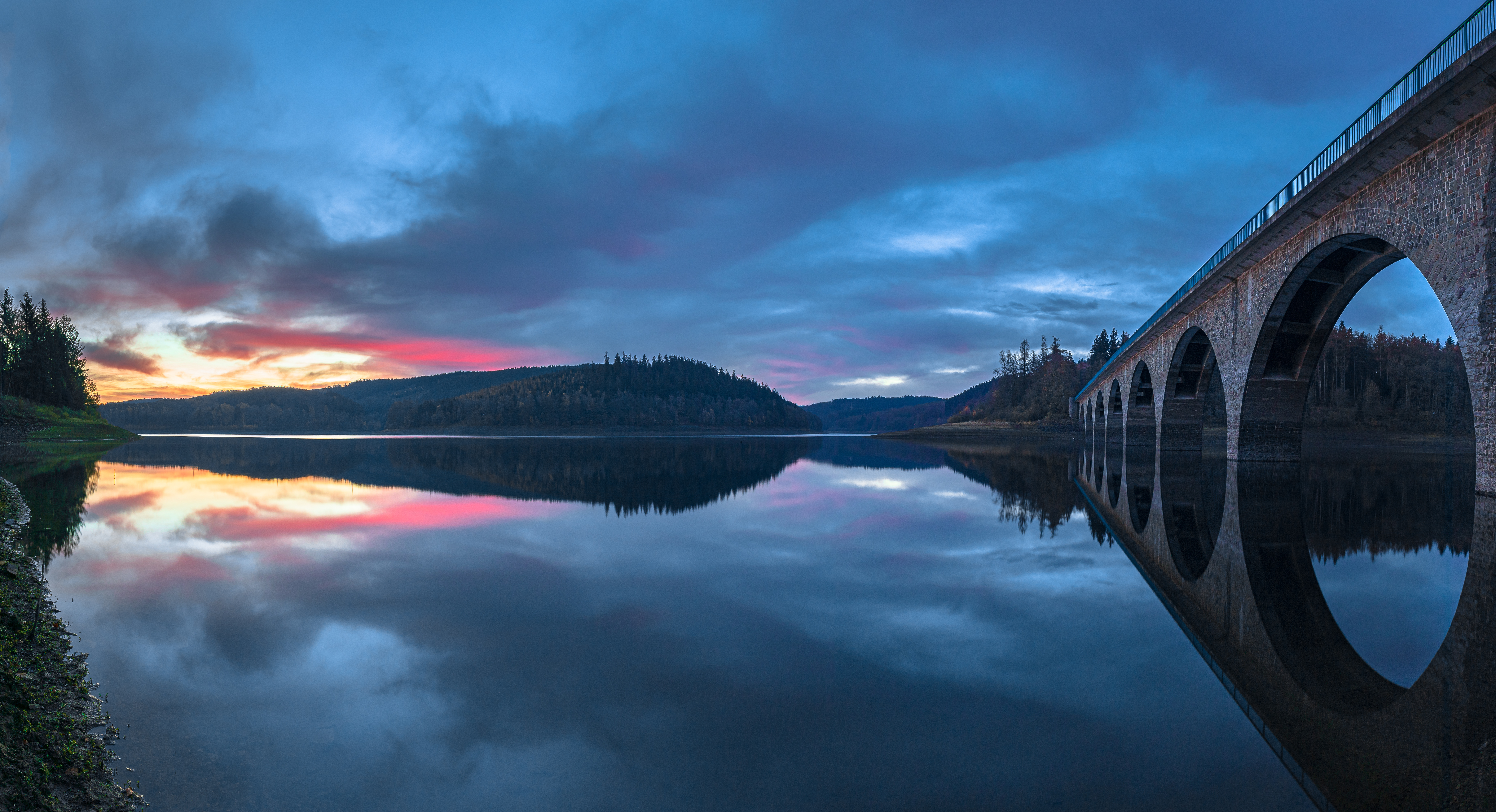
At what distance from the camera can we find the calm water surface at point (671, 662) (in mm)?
3629

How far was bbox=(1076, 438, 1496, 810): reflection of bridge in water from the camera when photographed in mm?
3637

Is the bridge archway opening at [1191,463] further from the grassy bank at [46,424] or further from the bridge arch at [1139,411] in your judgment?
the grassy bank at [46,424]

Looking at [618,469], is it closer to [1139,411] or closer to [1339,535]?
[1339,535]

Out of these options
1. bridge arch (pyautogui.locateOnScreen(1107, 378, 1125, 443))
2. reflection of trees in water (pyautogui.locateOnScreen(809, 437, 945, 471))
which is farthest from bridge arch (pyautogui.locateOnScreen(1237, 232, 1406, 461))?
bridge arch (pyautogui.locateOnScreen(1107, 378, 1125, 443))

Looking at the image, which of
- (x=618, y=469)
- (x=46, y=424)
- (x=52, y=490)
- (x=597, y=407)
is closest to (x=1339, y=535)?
(x=618, y=469)

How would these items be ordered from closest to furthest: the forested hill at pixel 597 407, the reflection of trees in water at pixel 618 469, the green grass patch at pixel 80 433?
the reflection of trees in water at pixel 618 469, the green grass patch at pixel 80 433, the forested hill at pixel 597 407

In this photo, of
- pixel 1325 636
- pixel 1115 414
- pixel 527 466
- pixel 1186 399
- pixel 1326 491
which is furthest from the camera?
pixel 1115 414

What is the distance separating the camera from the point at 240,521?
1430 centimetres

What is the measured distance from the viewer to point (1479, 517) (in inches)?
512

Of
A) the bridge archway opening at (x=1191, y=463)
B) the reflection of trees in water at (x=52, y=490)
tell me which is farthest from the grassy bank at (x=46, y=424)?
the bridge archway opening at (x=1191, y=463)

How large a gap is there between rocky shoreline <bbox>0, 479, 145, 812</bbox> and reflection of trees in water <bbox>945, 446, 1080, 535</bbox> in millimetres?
12923

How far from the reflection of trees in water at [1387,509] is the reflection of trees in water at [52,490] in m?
21.7

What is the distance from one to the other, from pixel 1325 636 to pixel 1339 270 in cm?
2509

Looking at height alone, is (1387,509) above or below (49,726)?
above
